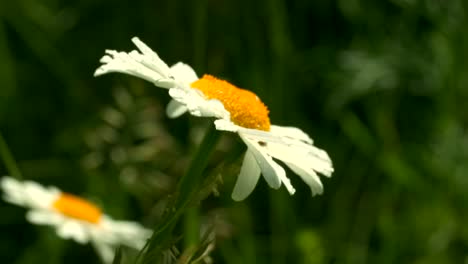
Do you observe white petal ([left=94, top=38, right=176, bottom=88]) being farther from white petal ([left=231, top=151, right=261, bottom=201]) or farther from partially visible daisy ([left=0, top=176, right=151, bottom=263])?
partially visible daisy ([left=0, top=176, right=151, bottom=263])

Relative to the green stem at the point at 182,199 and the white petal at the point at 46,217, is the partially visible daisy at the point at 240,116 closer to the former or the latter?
the green stem at the point at 182,199

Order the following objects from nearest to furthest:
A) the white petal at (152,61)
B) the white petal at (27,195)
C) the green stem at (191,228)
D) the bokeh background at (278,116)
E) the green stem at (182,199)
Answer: the green stem at (182,199), the white petal at (152,61), the green stem at (191,228), the white petal at (27,195), the bokeh background at (278,116)

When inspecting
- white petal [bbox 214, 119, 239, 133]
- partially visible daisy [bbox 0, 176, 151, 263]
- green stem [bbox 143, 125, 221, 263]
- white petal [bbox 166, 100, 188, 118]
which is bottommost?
green stem [bbox 143, 125, 221, 263]

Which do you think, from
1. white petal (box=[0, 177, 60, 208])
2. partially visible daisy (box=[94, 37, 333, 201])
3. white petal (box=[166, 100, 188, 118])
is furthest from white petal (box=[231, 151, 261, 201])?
Answer: white petal (box=[0, 177, 60, 208])

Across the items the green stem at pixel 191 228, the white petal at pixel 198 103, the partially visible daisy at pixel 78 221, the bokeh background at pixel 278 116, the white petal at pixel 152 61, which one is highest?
the bokeh background at pixel 278 116

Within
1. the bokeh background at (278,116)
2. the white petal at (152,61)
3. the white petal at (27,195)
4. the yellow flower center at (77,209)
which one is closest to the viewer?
the white petal at (152,61)

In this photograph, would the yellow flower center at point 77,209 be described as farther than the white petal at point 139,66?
Yes

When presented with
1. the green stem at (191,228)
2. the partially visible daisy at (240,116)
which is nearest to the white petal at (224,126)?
the partially visible daisy at (240,116)

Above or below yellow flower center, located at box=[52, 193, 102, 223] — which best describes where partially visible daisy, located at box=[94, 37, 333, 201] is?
below
